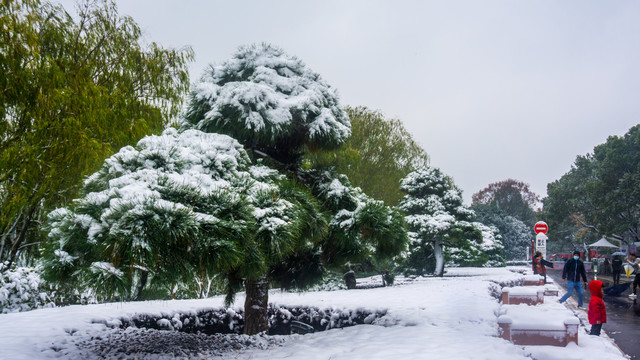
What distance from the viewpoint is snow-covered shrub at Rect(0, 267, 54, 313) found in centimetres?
1055

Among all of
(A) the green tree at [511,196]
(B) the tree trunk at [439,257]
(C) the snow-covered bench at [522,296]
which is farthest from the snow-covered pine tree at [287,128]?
(A) the green tree at [511,196]

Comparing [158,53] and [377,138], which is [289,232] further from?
[377,138]

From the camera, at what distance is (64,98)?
321 inches

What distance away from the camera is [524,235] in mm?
54969

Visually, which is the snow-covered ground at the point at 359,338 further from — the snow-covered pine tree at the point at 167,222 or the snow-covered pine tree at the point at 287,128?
the snow-covered pine tree at the point at 167,222

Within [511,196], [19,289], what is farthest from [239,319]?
[511,196]

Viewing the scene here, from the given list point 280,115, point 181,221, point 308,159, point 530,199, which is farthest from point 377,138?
point 530,199

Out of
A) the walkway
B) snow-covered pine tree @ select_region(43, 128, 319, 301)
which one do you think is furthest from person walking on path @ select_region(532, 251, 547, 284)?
snow-covered pine tree @ select_region(43, 128, 319, 301)

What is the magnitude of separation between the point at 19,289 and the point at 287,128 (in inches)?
A: 298

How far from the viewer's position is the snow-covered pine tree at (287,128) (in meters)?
7.21

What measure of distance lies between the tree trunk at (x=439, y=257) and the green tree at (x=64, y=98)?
1628 centimetres

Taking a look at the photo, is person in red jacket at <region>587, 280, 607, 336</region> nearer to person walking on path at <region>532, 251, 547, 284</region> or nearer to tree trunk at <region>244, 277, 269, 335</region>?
tree trunk at <region>244, 277, 269, 335</region>

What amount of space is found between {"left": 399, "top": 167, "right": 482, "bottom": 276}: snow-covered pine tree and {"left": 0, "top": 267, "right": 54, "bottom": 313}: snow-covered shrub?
16.0 meters

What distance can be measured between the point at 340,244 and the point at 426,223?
15.9 metres
